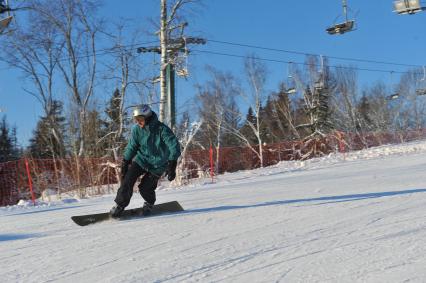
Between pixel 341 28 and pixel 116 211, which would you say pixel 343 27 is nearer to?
pixel 341 28

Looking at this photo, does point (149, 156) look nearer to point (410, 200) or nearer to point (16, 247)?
point (16, 247)

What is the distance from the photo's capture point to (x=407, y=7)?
14.8 meters

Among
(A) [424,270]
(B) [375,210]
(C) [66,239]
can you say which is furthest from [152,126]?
(A) [424,270]

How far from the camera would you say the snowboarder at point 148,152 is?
5.78m

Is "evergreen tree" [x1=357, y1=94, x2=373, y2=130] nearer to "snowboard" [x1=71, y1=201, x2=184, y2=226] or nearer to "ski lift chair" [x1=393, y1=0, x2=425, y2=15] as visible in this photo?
"ski lift chair" [x1=393, y1=0, x2=425, y2=15]

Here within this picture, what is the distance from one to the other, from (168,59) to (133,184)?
10913mm

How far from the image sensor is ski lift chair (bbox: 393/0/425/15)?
14.7 meters

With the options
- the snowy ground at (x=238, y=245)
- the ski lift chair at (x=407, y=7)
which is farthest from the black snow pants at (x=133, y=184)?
the ski lift chair at (x=407, y=7)

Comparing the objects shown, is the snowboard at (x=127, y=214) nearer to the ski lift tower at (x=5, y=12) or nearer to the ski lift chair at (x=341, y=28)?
the ski lift tower at (x=5, y=12)

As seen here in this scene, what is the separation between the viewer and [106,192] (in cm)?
1362

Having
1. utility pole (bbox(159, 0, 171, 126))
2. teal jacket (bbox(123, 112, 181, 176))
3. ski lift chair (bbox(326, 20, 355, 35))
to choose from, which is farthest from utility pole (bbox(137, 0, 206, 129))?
teal jacket (bbox(123, 112, 181, 176))

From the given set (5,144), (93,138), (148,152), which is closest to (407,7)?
(93,138)

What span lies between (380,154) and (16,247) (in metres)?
20.7

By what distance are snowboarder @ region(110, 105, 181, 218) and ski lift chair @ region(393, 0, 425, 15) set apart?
38.7ft
